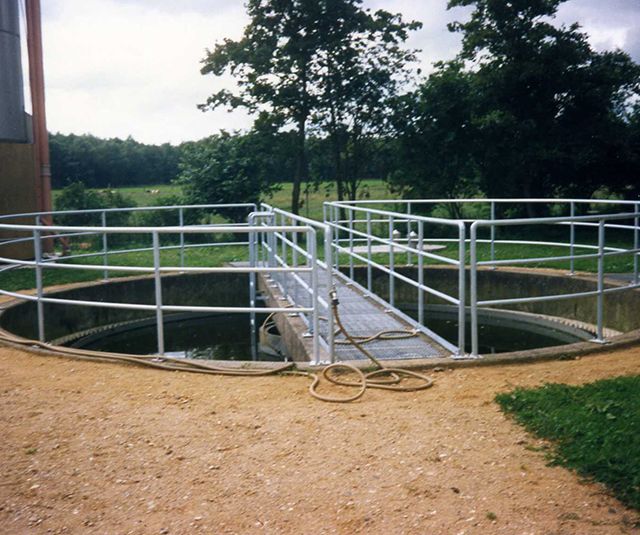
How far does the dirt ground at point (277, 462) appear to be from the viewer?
3.78 m

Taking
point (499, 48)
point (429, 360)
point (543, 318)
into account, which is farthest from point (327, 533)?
point (499, 48)

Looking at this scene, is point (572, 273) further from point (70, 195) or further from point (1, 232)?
point (70, 195)

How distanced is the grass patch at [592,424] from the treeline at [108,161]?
1092 inches

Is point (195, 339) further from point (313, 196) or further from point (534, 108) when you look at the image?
point (313, 196)

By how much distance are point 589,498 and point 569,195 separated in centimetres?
1778

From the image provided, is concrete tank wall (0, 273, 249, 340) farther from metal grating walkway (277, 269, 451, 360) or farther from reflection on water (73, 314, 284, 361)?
metal grating walkway (277, 269, 451, 360)

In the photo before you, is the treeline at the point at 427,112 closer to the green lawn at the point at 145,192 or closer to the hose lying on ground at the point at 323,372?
the green lawn at the point at 145,192

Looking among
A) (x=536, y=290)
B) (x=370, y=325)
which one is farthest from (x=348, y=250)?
(x=370, y=325)

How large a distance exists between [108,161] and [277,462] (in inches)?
1223

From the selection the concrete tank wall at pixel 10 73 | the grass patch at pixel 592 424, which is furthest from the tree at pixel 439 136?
the grass patch at pixel 592 424

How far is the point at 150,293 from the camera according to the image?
13570mm

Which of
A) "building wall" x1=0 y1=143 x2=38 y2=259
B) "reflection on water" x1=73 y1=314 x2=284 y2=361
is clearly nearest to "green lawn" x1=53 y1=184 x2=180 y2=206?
"building wall" x1=0 y1=143 x2=38 y2=259

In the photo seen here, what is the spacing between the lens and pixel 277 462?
14.6 ft

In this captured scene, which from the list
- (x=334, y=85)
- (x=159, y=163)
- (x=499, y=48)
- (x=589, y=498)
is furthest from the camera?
(x=159, y=163)
